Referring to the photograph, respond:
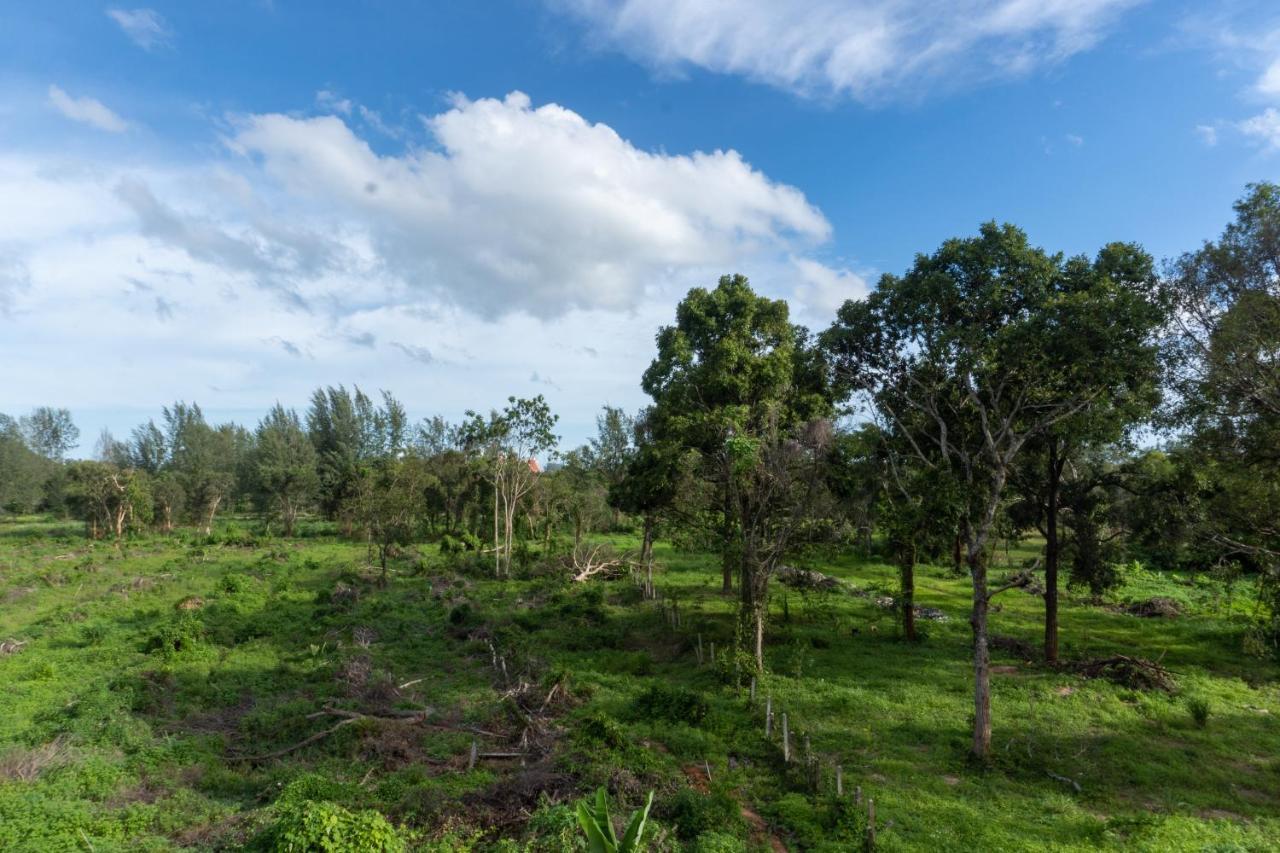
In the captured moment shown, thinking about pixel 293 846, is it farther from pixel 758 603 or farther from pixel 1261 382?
pixel 1261 382

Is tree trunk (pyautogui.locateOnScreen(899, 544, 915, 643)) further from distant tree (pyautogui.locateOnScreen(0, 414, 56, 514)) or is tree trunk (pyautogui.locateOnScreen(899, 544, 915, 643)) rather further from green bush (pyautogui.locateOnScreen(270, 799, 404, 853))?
distant tree (pyautogui.locateOnScreen(0, 414, 56, 514))

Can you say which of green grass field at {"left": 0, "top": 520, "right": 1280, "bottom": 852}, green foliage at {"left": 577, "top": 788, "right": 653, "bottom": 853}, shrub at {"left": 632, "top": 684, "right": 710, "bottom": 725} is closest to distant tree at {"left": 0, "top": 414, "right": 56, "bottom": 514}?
green grass field at {"left": 0, "top": 520, "right": 1280, "bottom": 852}

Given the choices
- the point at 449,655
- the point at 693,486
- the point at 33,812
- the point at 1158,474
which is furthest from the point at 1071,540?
the point at 33,812

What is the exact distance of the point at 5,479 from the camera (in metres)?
74.8

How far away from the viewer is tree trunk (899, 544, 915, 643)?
21094 millimetres

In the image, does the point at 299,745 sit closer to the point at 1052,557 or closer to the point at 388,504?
the point at 1052,557

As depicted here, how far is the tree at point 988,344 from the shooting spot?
47.4 feet

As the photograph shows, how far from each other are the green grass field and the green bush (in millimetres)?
227

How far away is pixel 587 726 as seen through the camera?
14.5 m

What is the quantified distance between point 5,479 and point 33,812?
9137cm

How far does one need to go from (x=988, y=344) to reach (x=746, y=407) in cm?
661

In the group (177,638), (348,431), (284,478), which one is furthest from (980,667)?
(348,431)

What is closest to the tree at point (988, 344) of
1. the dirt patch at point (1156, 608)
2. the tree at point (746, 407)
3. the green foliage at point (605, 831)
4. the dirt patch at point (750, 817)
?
the tree at point (746, 407)

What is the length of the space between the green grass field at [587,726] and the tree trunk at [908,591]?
2.31 feet
